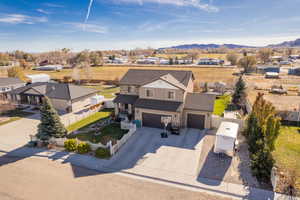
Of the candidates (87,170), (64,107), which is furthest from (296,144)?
(64,107)

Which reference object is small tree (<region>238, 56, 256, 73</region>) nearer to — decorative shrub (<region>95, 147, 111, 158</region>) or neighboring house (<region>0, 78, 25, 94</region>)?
decorative shrub (<region>95, 147, 111, 158</region>)

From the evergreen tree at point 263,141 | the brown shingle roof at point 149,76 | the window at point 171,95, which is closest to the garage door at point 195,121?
the window at point 171,95

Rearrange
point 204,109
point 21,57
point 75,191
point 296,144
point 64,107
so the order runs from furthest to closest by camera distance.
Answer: point 21,57
point 64,107
point 204,109
point 296,144
point 75,191

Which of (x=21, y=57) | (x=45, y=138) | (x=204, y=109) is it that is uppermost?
(x=21, y=57)

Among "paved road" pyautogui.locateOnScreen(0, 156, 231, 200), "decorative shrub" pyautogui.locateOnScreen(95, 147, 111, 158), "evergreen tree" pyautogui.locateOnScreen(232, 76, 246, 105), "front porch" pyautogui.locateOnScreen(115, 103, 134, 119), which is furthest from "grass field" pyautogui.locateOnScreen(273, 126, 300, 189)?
"front porch" pyautogui.locateOnScreen(115, 103, 134, 119)

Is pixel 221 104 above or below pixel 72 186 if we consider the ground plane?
above

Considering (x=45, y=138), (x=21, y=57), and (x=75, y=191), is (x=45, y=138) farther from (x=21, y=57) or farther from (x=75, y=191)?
(x=21, y=57)

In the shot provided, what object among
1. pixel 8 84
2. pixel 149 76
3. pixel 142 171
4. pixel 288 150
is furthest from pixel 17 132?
pixel 288 150

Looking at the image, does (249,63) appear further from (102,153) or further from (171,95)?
(102,153)
